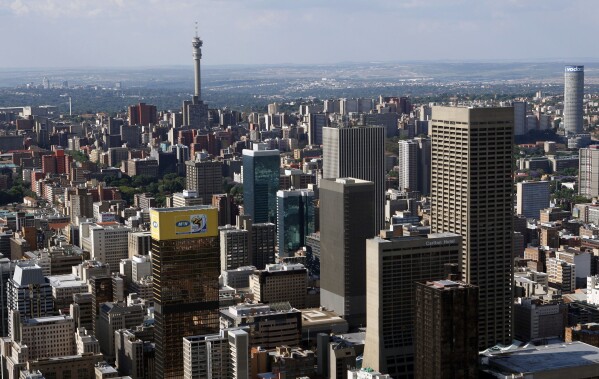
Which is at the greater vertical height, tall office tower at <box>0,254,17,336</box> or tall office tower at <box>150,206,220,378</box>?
tall office tower at <box>150,206,220,378</box>

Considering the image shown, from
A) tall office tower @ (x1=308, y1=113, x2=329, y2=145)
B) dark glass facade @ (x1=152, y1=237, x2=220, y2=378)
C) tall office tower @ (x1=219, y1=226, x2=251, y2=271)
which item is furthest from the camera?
tall office tower @ (x1=308, y1=113, x2=329, y2=145)

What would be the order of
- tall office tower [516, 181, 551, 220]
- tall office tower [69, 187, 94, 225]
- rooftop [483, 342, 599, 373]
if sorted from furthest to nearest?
tall office tower [516, 181, 551, 220] < tall office tower [69, 187, 94, 225] < rooftop [483, 342, 599, 373]

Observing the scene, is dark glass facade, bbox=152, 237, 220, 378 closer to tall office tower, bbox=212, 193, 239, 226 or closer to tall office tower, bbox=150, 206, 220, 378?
tall office tower, bbox=150, 206, 220, 378

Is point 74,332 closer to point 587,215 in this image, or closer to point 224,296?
point 224,296

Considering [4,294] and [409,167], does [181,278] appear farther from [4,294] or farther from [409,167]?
[409,167]

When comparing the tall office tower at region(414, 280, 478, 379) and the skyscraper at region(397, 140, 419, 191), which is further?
the skyscraper at region(397, 140, 419, 191)

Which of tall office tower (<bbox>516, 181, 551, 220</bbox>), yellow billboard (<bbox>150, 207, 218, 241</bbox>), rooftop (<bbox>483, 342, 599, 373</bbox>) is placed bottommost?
tall office tower (<bbox>516, 181, 551, 220</bbox>)

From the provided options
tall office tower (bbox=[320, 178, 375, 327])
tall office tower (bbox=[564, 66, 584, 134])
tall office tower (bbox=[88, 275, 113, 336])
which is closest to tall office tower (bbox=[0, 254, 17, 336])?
tall office tower (bbox=[88, 275, 113, 336])

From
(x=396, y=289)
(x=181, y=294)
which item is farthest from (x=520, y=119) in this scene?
(x=181, y=294)
